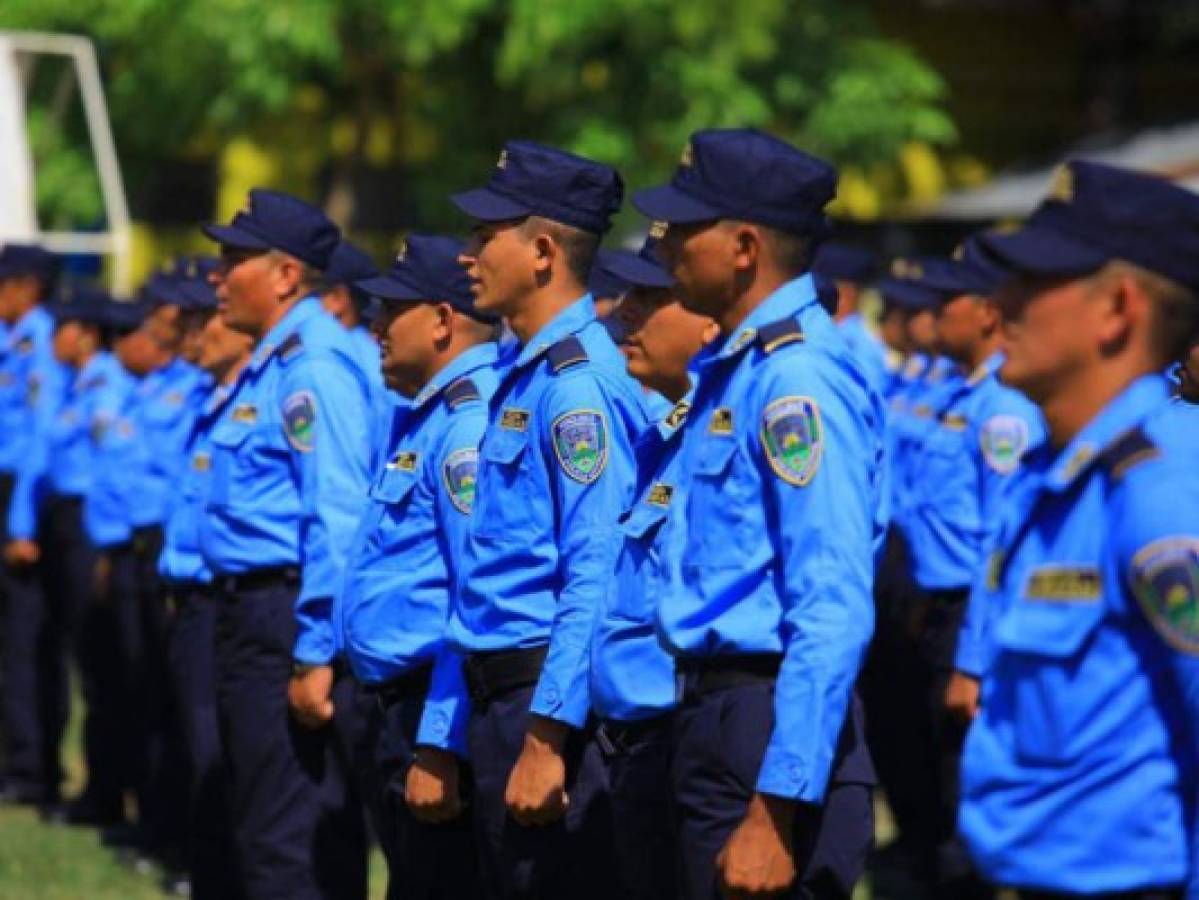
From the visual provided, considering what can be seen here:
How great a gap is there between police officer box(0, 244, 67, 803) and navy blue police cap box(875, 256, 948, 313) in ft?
13.2

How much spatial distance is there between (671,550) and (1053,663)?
118cm

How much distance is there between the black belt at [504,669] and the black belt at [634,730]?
36 centimetres

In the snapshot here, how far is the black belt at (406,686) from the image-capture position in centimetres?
615

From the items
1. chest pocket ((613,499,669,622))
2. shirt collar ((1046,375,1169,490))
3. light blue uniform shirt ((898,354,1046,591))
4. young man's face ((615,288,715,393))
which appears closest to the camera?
shirt collar ((1046,375,1169,490))

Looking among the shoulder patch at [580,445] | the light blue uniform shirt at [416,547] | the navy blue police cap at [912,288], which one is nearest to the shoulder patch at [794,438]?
the shoulder patch at [580,445]

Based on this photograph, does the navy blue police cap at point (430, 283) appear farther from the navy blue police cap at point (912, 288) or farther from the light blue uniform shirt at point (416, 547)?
the navy blue police cap at point (912, 288)

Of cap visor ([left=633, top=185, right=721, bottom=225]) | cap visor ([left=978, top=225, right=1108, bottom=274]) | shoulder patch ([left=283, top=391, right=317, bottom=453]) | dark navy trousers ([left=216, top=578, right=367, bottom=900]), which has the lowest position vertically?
dark navy trousers ([left=216, top=578, right=367, bottom=900])

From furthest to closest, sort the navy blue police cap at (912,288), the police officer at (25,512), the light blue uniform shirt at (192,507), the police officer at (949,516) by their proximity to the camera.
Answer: the police officer at (25,512) → the navy blue police cap at (912,288) → the police officer at (949,516) → the light blue uniform shirt at (192,507)

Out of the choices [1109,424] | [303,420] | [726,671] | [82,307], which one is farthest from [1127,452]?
[82,307]

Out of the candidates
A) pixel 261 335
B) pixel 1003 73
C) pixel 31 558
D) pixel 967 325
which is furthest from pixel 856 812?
pixel 1003 73

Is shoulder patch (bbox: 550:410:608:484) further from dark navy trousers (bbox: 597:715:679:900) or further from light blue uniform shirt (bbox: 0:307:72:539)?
light blue uniform shirt (bbox: 0:307:72:539)

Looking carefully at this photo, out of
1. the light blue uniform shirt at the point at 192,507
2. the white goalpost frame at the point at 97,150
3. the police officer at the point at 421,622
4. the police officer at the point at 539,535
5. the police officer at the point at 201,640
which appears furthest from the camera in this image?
the white goalpost frame at the point at 97,150

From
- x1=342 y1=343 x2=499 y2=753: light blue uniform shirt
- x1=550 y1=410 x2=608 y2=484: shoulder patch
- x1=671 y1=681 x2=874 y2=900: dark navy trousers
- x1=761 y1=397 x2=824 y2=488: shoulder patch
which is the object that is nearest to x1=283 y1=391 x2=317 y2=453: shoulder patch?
x1=342 y1=343 x2=499 y2=753: light blue uniform shirt

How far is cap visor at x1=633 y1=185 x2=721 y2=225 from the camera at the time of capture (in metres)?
4.81
